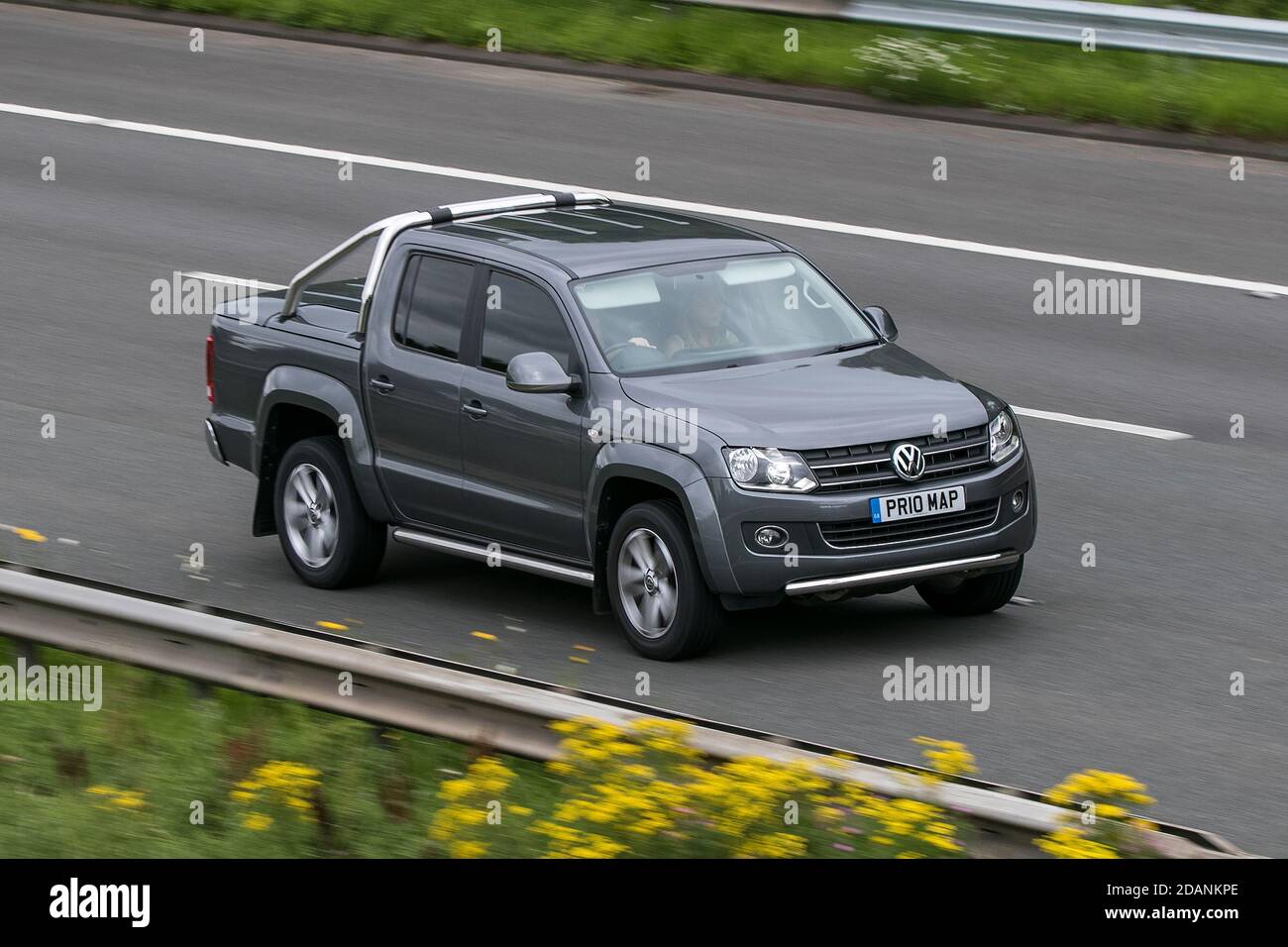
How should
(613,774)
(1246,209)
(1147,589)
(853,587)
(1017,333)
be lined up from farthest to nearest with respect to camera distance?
(1246,209) < (1017,333) < (1147,589) < (853,587) < (613,774)

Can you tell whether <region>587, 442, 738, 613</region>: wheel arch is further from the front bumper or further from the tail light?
the tail light

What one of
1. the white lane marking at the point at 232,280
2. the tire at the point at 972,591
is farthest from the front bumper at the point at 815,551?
the white lane marking at the point at 232,280

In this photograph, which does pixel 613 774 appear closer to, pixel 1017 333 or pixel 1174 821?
pixel 1174 821

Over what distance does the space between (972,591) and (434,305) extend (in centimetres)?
290

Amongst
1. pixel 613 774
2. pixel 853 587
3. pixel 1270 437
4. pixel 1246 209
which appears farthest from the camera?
pixel 1246 209

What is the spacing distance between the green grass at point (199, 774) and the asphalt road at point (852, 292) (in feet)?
5.36

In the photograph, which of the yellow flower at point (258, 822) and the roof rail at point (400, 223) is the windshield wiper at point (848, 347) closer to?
the roof rail at point (400, 223)

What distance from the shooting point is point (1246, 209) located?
1670 centimetres

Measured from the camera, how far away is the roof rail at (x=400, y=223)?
10.8m

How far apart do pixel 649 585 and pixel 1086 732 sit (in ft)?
6.62

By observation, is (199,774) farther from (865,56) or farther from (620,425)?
(865,56)

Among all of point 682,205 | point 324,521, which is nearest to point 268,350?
point 324,521
